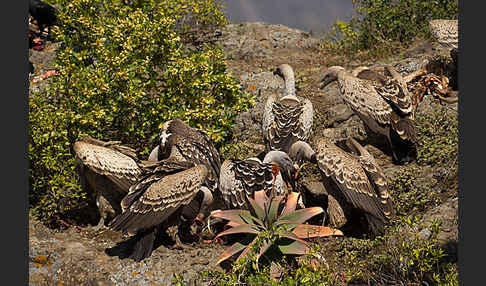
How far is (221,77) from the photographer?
9062mm

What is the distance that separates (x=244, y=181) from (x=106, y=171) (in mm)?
2068

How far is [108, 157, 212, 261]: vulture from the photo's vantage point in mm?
6160

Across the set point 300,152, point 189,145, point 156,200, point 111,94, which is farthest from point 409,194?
point 111,94

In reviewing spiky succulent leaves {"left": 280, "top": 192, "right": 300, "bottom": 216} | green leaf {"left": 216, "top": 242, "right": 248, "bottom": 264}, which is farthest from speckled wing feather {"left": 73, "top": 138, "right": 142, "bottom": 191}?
spiky succulent leaves {"left": 280, "top": 192, "right": 300, "bottom": 216}

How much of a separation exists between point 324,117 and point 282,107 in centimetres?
193

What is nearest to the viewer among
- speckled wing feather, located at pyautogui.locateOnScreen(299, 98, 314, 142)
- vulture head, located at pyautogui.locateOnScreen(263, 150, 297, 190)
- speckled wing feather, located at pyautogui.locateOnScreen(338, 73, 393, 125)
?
vulture head, located at pyautogui.locateOnScreen(263, 150, 297, 190)

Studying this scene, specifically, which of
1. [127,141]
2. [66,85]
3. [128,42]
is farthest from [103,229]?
[128,42]

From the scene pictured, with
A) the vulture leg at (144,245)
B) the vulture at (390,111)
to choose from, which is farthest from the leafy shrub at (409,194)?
the vulture leg at (144,245)

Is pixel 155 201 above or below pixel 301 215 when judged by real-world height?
above

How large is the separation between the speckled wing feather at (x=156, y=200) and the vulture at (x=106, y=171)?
0.63 m

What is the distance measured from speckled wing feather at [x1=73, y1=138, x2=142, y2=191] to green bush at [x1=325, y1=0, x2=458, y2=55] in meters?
8.32

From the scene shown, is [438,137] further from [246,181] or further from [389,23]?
[389,23]

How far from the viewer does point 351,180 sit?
6.54 metres

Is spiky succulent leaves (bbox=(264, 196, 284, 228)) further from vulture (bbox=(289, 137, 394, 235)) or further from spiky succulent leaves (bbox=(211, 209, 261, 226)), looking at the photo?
vulture (bbox=(289, 137, 394, 235))
